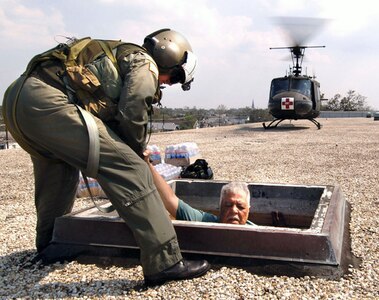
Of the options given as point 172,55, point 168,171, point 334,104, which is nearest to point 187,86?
point 172,55

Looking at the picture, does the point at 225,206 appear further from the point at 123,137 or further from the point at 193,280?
the point at 123,137

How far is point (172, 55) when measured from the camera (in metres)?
3.25

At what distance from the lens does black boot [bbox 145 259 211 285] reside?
9.53ft

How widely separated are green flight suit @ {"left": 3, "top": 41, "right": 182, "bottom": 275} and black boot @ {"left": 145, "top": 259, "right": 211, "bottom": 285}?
45 millimetres

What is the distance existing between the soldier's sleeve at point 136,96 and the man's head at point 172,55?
27 centimetres

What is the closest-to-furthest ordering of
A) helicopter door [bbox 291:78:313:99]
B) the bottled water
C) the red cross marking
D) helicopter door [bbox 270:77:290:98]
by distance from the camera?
the bottled water, the red cross marking, helicopter door [bbox 291:78:313:99], helicopter door [bbox 270:77:290:98]

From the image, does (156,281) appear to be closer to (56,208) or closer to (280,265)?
(280,265)

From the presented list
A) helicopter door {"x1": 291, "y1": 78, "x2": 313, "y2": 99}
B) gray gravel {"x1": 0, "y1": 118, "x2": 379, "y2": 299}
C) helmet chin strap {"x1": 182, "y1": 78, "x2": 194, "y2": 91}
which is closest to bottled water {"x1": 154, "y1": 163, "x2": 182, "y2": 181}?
gray gravel {"x1": 0, "y1": 118, "x2": 379, "y2": 299}

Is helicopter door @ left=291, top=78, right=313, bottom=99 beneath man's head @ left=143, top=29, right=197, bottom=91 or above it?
above

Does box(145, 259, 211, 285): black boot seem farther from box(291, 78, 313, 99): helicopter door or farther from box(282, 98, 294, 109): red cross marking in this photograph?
box(291, 78, 313, 99): helicopter door

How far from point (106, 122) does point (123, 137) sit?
0.54 feet

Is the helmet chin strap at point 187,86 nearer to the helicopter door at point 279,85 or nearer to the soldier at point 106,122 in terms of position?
the soldier at point 106,122

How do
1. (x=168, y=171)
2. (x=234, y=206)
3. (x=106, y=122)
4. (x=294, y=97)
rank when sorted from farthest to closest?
(x=294, y=97) → (x=168, y=171) → (x=234, y=206) → (x=106, y=122)

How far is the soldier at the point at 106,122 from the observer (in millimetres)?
2801
